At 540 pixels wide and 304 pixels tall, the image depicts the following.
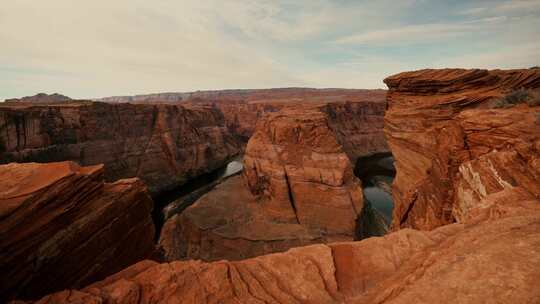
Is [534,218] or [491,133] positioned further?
[491,133]

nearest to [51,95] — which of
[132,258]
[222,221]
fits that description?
[222,221]

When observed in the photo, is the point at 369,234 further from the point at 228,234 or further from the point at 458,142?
the point at 458,142

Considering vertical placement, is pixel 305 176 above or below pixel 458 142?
below

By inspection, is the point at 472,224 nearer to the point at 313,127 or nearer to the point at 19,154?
the point at 313,127

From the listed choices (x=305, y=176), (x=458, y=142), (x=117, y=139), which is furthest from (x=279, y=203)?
(x=117, y=139)

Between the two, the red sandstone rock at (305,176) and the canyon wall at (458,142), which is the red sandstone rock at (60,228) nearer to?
the canyon wall at (458,142)

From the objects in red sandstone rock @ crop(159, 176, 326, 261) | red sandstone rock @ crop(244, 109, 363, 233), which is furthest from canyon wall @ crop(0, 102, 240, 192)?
red sandstone rock @ crop(244, 109, 363, 233)
